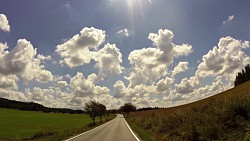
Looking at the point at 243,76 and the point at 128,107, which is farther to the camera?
the point at 128,107

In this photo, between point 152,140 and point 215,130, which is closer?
point 215,130

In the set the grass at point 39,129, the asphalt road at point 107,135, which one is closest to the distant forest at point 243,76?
the grass at point 39,129

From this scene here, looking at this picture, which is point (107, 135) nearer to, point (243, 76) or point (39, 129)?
point (39, 129)

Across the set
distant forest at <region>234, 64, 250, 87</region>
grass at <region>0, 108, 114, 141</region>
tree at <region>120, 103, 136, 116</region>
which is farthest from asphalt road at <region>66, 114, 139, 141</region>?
tree at <region>120, 103, 136, 116</region>

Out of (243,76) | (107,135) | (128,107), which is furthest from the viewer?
(128,107)

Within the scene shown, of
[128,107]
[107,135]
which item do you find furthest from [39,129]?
[128,107]

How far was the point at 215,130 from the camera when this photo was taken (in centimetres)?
1523

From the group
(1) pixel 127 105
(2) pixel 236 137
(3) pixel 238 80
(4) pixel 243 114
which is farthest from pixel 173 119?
(1) pixel 127 105

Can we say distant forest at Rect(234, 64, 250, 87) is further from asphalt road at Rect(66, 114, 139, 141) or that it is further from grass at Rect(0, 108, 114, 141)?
asphalt road at Rect(66, 114, 139, 141)

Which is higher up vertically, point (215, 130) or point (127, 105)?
point (127, 105)

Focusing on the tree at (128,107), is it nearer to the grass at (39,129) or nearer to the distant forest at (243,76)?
the distant forest at (243,76)

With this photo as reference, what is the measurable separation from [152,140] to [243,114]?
7.21m

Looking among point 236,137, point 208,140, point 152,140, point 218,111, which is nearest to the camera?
point 236,137

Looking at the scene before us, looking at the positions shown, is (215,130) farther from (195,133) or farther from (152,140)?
(152,140)
